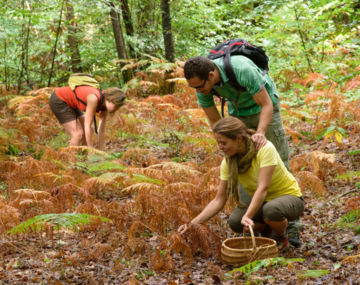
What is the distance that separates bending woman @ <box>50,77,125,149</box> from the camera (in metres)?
6.05

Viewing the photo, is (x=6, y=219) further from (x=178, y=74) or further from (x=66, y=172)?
(x=178, y=74)

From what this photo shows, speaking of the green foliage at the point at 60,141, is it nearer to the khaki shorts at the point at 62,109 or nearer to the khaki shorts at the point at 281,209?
the khaki shorts at the point at 62,109

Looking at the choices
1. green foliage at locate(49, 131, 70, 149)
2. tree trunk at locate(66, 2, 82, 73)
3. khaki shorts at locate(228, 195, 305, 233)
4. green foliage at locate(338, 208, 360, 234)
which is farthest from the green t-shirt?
tree trunk at locate(66, 2, 82, 73)

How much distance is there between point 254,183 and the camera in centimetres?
366

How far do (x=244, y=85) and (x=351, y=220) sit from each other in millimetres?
1983

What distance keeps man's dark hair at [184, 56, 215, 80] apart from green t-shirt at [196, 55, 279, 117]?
0.24 m

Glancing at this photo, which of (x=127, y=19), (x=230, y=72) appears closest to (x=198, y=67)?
(x=230, y=72)

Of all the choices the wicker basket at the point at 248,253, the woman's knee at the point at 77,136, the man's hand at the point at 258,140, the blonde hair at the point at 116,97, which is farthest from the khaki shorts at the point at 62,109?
the wicker basket at the point at 248,253

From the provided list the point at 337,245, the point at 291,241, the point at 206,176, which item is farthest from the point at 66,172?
the point at 337,245

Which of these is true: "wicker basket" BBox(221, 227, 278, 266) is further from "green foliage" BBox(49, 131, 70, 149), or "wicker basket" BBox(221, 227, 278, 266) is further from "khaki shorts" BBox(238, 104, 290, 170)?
"green foliage" BBox(49, 131, 70, 149)

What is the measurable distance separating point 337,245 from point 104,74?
11.3 meters

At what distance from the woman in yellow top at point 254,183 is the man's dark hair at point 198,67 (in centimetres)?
48

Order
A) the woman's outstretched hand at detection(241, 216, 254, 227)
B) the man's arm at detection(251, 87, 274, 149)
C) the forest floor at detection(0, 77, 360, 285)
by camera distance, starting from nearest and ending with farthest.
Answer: the forest floor at detection(0, 77, 360, 285) < the woman's outstretched hand at detection(241, 216, 254, 227) < the man's arm at detection(251, 87, 274, 149)

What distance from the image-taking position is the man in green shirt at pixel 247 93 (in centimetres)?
351
